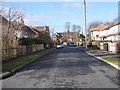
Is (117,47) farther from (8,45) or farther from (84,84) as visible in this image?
(84,84)

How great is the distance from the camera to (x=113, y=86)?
7.45 metres

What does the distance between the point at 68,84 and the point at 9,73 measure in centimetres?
506

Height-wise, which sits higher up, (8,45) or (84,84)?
(8,45)

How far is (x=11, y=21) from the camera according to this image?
88.0ft

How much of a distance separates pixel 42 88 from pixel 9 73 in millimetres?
4867

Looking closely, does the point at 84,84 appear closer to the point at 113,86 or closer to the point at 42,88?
the point at 113,86

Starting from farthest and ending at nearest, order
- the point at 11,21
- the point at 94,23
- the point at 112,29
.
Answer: the point at 94,23
the point at 112,29
the point at 11,21

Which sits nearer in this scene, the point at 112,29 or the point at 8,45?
the point at 8,45

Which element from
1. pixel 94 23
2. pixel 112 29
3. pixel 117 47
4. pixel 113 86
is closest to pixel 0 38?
pixel 113 86

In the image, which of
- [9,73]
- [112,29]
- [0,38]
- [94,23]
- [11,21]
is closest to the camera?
[9,73]

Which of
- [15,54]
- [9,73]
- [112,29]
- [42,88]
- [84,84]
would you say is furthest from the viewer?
[112,29]

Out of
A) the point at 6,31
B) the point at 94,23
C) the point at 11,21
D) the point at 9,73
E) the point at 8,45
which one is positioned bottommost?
the point at 9,73

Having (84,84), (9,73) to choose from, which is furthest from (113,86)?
(9,73)

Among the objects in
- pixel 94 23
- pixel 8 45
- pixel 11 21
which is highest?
pixel 94 23
